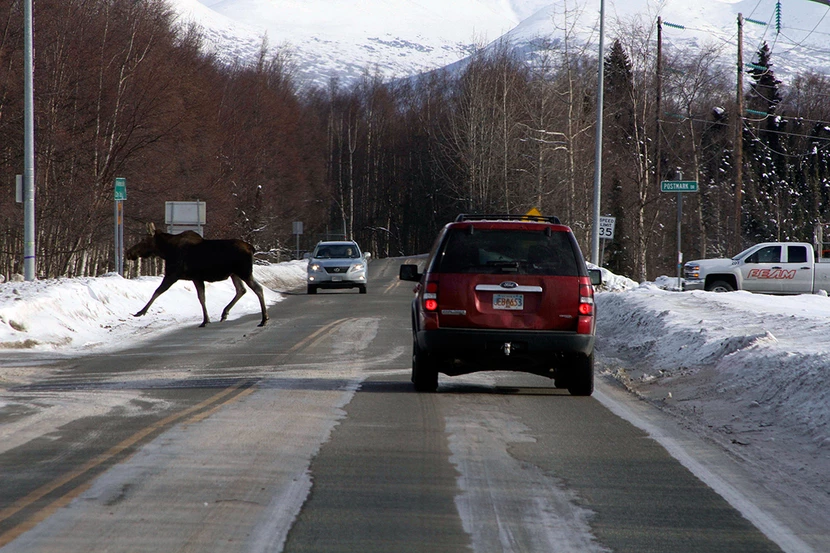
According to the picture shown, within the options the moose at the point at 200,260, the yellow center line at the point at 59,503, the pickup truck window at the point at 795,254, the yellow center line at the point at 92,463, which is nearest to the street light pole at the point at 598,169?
the pickup truck window at the point at 795,254

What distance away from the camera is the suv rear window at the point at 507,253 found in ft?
35.6

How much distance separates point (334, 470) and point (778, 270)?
28.7 metres

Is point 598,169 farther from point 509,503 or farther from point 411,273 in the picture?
point 509,503

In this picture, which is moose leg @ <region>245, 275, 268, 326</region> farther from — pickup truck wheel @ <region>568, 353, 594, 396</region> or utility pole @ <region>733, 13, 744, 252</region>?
utility pole @ <region>733, 13, 744, 252</region>

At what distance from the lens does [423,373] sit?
11461 millimetres

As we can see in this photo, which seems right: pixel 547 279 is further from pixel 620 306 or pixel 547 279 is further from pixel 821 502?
pixel 620 306

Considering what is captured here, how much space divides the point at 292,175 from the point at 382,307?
173 feet

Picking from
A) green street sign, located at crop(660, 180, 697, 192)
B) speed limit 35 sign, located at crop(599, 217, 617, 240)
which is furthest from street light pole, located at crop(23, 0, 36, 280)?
speed limit 35 sign, located at crop(599, 217, 617, 240)

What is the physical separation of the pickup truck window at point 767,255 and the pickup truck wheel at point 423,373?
79.3 feet

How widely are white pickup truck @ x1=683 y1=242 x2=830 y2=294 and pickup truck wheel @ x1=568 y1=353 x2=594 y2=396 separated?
22918mm

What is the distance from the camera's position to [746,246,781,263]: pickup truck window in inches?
1314

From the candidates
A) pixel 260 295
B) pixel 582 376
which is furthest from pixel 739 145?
pixel 582 376

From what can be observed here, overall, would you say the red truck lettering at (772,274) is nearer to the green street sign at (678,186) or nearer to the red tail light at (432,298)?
the green street sign at (678,186)

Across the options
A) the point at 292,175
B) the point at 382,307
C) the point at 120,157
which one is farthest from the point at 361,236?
the point at 382,307
